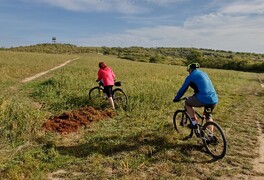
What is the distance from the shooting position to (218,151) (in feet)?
24.2

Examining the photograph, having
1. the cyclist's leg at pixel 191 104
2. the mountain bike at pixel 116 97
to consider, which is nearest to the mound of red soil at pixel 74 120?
the mountain bike at pixel 116 97

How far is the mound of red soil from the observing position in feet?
29.6

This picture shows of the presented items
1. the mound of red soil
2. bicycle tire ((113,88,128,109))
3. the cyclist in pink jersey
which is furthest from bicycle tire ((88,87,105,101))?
the mound of red soil

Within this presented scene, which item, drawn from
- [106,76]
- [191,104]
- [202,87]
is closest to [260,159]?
[191,104]

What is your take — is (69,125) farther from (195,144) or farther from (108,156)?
(195,144)

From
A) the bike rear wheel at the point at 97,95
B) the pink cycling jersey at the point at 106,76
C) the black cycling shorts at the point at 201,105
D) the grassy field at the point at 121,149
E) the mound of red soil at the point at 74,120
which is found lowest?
the grassy field at the point at 121,149

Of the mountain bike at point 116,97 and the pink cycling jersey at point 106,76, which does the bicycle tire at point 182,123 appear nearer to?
the mountain bike at point 116,97

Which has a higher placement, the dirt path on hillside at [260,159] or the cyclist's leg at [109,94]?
the cyclist's leg at [109,94]

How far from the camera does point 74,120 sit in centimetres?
980

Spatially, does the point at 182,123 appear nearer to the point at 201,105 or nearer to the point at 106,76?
the point at 201,105

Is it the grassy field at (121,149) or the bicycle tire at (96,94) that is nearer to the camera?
the grassy field at (121,149)

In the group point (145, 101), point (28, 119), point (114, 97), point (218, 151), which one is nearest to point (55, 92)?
point (114, 97)

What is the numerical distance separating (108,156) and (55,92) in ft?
30.1

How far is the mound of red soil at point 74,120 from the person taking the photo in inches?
355
